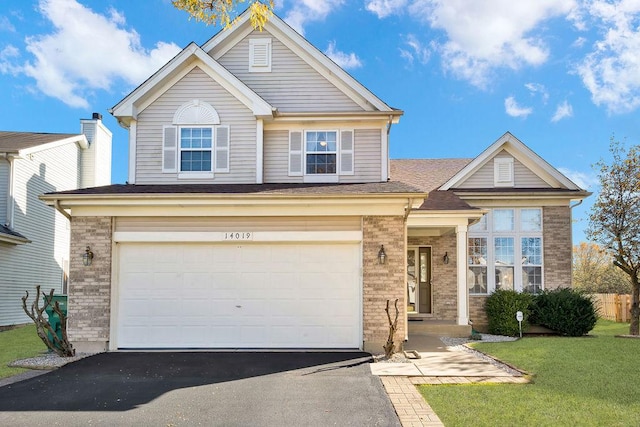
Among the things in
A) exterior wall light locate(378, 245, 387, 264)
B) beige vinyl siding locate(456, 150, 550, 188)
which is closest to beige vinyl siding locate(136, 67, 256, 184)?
exterior wall light locate(378, 245, 387, 264)

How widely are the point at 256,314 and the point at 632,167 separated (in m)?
12.1

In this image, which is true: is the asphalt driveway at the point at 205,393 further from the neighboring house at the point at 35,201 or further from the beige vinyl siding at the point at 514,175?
the neighboring house at the point at 35,201

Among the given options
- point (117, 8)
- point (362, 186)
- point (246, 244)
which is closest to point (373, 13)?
point (362, 186)

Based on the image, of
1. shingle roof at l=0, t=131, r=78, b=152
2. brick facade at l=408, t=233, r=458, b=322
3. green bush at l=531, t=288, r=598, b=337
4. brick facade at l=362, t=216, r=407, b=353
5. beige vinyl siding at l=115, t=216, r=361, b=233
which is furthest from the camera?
shingle roof at l=0, t=131, r=78, b=152

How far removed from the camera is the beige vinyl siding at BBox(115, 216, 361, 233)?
11.8m

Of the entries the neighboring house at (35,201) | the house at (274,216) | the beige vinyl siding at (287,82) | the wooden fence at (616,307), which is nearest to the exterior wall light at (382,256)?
the house at (274,216)

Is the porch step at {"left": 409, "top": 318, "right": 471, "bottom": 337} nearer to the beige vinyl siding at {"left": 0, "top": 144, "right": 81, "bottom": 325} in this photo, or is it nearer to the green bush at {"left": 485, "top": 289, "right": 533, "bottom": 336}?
the green bush at {"left": 485, "top": 289, "right": 533, "bottom": 336}

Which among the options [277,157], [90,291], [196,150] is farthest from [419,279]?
[90,291]

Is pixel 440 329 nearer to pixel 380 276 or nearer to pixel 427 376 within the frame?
pixel 380 276

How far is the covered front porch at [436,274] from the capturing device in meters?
14.5

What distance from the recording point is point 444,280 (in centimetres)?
1659

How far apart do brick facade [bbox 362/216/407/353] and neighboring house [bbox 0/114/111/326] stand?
1212 cm

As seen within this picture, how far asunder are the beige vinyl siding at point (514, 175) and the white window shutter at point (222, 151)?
24.7 ft

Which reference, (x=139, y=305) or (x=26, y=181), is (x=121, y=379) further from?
(x=26, y=181)
